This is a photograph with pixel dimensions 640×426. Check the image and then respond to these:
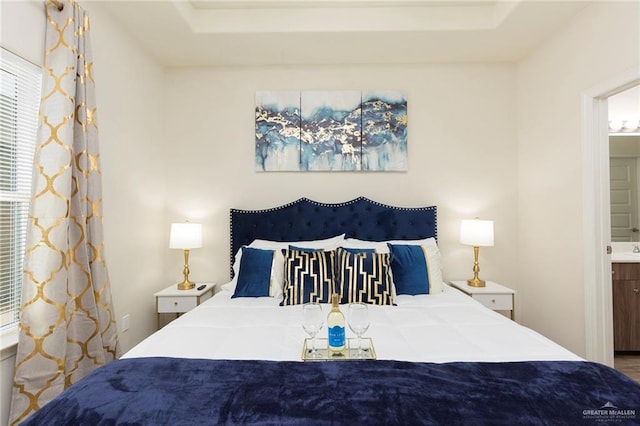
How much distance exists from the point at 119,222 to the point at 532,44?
12.5ft

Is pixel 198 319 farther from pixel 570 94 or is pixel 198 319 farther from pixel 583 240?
pixel 570 94

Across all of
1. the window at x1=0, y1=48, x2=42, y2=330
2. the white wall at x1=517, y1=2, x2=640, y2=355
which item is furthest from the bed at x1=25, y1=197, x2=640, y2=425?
the white wall at x1=517, y1=2, x2=640, y2=355

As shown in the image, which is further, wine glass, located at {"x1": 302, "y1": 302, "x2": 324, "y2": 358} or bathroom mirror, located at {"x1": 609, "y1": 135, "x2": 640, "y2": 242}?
bathroom mirror, located at {"x1": 609, "y1": 135, "x2": 640, "y2": 242}

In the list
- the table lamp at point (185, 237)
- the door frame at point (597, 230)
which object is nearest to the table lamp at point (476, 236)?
the door frame at point (597, 230)

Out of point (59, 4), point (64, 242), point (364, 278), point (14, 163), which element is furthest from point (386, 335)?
point (59, 4)

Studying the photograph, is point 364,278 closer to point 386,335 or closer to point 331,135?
point 386,335

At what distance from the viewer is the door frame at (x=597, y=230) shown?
2424 millimetres

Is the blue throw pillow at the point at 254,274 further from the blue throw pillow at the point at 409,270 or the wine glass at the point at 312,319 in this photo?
the wine glass at the point at 312,319

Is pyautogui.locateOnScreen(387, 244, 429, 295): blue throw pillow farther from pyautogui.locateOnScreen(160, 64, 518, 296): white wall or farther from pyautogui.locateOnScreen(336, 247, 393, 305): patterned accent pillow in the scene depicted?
pyautogui.locateOnScreen(160, 64, 518, 296): white wall

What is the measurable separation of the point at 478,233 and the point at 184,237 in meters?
2.58

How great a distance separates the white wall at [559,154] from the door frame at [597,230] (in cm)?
8

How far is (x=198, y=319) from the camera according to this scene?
2049mm

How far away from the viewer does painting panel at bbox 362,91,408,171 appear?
129 inches

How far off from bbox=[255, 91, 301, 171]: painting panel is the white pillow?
0.74 m
